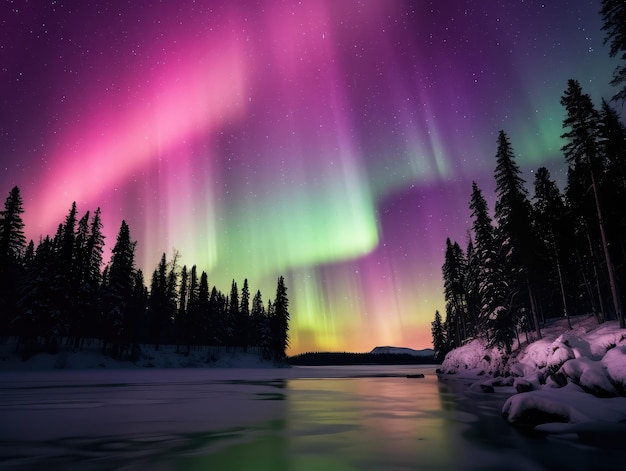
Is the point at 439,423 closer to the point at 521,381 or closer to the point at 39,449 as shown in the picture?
the point at 521,381

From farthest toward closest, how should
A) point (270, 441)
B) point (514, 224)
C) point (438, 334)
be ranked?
1. point (438, 334)
2. point (514, 224)
3. point (270, 441)

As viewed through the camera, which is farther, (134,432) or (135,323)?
(135,323)

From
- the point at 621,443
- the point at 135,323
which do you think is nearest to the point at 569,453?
the point at 621,443

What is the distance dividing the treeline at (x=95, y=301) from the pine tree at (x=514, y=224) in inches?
2003

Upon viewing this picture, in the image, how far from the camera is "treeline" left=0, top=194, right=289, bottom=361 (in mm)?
48500

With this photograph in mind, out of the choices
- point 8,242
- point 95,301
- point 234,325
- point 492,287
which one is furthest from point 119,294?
point 492,287

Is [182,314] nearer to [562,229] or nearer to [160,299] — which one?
[160,299]

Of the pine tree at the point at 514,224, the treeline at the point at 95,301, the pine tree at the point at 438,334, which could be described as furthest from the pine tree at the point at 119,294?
the pine tree at the point at 438,334

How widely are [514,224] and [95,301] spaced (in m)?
58.0

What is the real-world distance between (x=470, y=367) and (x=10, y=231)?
199 feet

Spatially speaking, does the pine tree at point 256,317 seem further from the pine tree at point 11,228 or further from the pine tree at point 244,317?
the pine tree at point 11,228

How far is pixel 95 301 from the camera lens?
5891cm

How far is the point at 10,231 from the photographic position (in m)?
49.2

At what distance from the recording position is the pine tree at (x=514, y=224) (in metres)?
36.1
